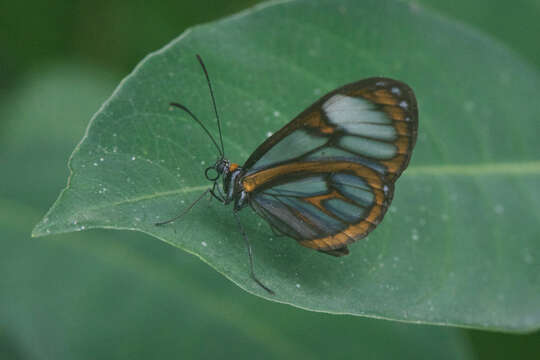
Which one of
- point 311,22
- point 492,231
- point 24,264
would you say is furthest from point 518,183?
point 24,264

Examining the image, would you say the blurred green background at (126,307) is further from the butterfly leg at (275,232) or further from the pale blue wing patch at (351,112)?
the pale blue wing patch at (351,112)

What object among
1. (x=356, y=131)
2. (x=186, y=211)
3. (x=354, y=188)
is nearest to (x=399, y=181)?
(x=354, y=188)

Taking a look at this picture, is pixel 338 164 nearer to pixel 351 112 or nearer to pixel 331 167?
pixel 331 167

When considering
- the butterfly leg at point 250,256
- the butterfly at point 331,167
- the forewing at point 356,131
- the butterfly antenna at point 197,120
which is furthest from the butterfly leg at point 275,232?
the butterfly antenna at point 197,120

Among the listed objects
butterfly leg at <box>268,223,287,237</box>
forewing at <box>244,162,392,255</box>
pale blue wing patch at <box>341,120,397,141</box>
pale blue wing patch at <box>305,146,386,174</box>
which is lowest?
butterfly leg at <box>268,223,287,237</box>

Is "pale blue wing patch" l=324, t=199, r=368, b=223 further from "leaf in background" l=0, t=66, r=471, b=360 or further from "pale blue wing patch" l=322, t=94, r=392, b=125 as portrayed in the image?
"leaf in background" l=0, t=66, r=471, b=360

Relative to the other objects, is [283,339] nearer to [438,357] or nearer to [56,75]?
[438,357]

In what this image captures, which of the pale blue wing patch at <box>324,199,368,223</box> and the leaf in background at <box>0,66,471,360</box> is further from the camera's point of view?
the leaf in background at <box>0,66,471,360</box>

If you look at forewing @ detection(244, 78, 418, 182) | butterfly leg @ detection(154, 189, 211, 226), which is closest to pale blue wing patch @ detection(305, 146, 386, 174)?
forewing @ detection(244, 78, 418, 182)
